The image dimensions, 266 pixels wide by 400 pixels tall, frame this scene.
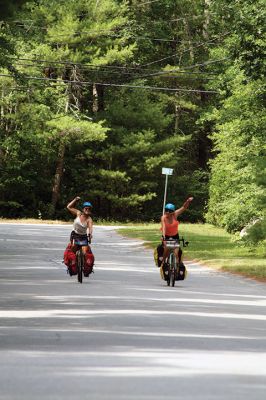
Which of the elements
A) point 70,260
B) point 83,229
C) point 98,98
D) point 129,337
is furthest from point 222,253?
point 98,98


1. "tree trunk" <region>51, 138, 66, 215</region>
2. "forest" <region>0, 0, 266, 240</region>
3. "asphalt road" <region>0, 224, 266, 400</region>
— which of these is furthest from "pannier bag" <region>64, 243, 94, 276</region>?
"tree trunk" <region>51, 138, 66, 215</region>

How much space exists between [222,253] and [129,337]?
2479 centimetres

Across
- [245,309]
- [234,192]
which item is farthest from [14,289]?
[234,192]

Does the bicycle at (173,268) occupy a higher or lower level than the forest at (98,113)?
lower

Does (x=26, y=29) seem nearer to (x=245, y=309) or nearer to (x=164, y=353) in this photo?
(x=245, y=309)

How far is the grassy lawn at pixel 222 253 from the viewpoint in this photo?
106ft

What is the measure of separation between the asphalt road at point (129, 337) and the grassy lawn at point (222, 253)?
7.69 feet

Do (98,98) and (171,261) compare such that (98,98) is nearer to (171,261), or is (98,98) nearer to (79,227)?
(79,227)

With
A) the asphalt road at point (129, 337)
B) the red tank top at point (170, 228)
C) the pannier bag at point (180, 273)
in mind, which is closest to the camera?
the asphalt road at point (129, 337)

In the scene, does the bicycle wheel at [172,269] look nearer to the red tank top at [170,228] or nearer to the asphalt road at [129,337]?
the asphalt road at [129,337]

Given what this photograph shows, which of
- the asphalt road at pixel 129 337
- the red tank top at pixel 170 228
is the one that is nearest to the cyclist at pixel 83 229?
the asphalt road at pixel 129 337

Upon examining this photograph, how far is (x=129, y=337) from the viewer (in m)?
15.0

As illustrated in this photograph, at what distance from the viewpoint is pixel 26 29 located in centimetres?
A: 7831

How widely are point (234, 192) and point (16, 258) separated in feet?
38.2
